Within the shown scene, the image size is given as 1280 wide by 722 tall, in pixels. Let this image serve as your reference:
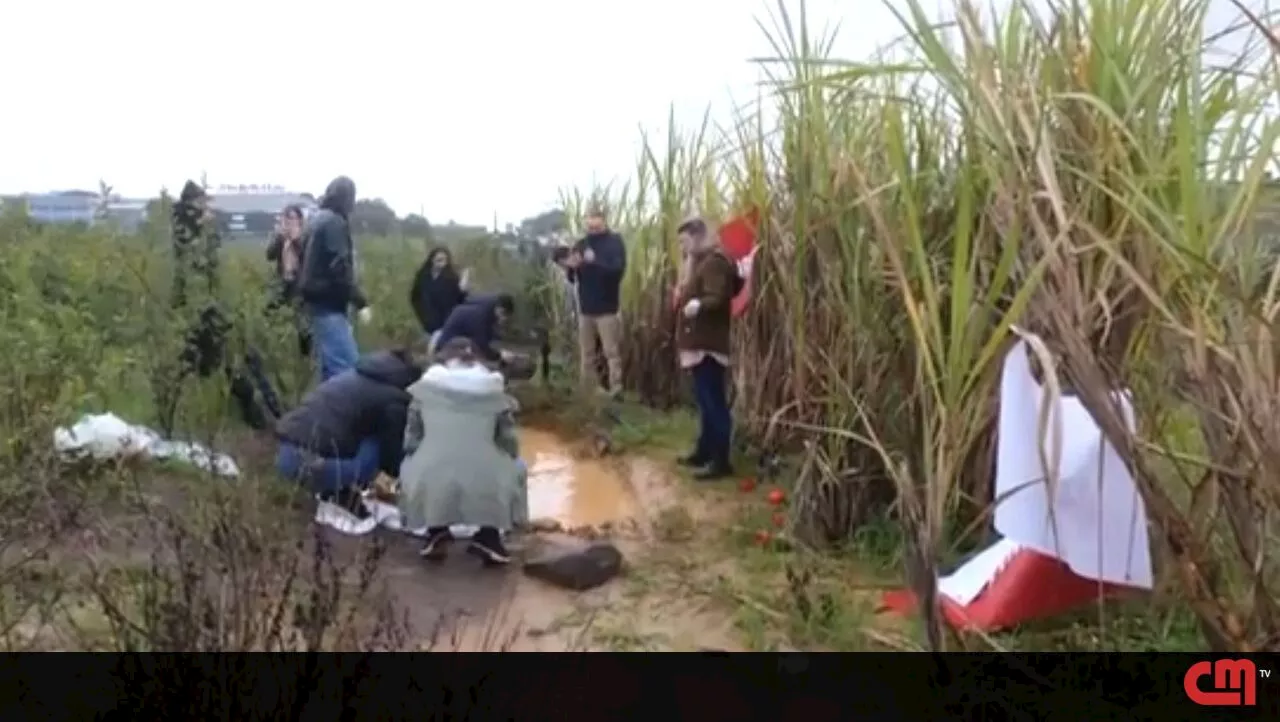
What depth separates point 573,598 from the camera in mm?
5055

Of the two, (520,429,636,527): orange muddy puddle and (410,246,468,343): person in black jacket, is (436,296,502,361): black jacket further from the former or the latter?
(520,429,636,527): orange muddy puddle

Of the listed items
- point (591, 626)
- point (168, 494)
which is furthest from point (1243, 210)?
point (168, 494)

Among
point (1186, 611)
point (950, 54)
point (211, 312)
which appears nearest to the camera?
point (950, 54)

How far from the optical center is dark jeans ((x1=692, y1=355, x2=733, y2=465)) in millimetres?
7441

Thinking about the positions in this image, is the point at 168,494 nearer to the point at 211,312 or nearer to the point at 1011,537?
the point at 211,312

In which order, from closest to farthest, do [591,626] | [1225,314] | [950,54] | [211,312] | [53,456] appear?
[1225,314]
[950,54]
[591,626]
[53,456]
[211,312]

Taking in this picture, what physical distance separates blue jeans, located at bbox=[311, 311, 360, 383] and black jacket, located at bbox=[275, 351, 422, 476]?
164cm

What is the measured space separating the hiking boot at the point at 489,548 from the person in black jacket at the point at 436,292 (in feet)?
13.6

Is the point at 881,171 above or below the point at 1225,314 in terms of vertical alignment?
above

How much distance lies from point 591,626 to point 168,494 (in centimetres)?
218

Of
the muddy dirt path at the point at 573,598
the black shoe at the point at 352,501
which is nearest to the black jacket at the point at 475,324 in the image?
the muddy dirt path at the point at 573,598

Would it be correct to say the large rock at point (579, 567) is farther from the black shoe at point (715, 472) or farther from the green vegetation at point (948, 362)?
the black shoe at point (715, 472)

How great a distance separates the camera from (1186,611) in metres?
3.82
